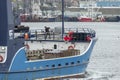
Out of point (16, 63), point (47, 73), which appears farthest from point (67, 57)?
point (16, 63)

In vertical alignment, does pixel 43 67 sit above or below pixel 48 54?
below

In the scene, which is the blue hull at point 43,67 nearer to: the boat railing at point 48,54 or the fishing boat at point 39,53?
the fishing boat at point 39,53

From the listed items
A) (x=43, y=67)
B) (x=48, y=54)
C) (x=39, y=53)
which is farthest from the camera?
(x=39, y=53)

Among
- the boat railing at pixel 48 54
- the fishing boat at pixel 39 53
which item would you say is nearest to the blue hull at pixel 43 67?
the fishing boat at pixel 39 53

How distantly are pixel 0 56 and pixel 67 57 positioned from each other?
7.44 m

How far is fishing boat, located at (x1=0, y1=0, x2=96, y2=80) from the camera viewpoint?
34.4m

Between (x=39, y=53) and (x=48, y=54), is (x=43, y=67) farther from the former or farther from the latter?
(x=39, y=53)

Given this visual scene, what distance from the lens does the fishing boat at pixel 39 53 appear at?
1356 inches

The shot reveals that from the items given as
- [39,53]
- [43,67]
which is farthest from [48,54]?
[43,67]

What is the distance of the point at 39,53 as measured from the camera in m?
40.0

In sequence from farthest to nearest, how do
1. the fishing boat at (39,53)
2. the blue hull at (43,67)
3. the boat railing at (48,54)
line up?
the boat railing at (48,54) → the blue hull at (43,67) → the fishing boat at (39,53)

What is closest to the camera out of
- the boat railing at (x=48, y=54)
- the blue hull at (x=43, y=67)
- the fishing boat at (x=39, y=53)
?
the fishing boat at (x=39, y=53)

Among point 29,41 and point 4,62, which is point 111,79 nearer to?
point 29,41

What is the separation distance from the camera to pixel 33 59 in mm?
37750
